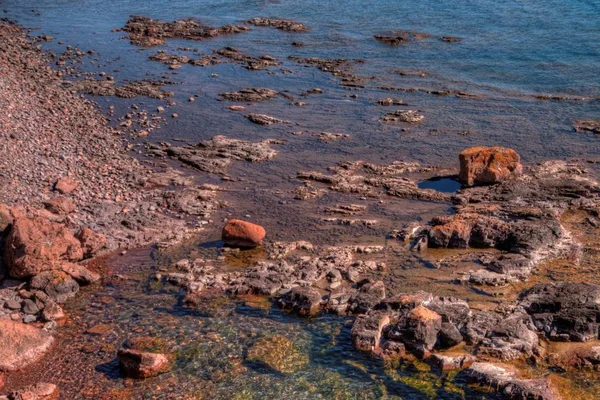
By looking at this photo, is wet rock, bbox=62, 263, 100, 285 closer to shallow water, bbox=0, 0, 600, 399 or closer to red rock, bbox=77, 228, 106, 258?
shallow water, bbox=0, 0, 600, 399

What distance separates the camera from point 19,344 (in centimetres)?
1416

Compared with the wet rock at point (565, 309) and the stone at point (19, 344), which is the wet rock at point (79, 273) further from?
the wet rock at point (565, 309)

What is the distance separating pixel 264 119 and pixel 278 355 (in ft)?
53.1

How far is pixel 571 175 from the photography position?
2362 cm

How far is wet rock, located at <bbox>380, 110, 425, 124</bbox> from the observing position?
29.2 metres

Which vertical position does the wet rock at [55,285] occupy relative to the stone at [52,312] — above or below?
above

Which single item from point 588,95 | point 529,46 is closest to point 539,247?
point 588,95

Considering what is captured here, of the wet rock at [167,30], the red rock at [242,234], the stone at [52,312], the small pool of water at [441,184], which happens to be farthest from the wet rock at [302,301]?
the wet rock at [167,30]

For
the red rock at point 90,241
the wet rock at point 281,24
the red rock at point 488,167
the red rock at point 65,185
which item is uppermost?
the wet rock at point 281,24

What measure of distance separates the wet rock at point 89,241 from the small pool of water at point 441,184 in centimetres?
1106

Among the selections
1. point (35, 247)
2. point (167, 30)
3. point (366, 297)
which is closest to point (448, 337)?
point (366, 297)

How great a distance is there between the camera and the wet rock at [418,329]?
14.4 meters

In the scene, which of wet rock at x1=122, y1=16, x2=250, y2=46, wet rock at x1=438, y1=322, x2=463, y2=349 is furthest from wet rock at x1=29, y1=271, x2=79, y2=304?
wet rock at x1=122, y1=16, x2=250, y2=46

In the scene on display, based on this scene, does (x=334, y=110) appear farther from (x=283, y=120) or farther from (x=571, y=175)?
(x=571, y=175)
